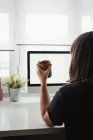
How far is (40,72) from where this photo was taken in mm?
1515

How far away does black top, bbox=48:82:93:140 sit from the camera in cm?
107

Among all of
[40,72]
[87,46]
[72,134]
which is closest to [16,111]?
[40,72]

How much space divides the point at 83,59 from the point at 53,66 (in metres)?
0.86

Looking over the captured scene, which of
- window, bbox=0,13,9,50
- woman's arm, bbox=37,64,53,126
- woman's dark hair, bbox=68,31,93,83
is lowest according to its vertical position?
woman's arm, bbox=37,64,53,126

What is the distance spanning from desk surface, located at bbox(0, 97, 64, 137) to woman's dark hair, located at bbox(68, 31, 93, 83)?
33cm

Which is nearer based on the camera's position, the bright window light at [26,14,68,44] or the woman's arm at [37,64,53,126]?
the woman's arm at [37,64,53,126]

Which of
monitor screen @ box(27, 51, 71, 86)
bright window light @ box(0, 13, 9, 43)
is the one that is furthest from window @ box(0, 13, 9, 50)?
monitor screen @ box(27, 51, 71, 86)

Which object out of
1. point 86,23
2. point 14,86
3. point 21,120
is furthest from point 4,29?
point 21,120

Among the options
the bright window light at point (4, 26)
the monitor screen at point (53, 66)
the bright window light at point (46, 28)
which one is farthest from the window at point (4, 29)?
the monitor screen at point (53, 66)

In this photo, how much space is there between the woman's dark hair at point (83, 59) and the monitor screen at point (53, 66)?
83 centimetres

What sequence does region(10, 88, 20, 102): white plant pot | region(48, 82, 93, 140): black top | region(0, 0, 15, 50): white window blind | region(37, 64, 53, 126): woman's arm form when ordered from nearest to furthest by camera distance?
region(48, 82, 93, 140): black top < region(37, 64, 53, 126): woman's arm < region(10, 88, 20, 102): white plant pot < region(0, 0, 15, 50): white window blind

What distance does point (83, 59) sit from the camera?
1.12m

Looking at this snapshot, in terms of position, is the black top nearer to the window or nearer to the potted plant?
the potted plant

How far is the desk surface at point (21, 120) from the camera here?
4.07 ft
